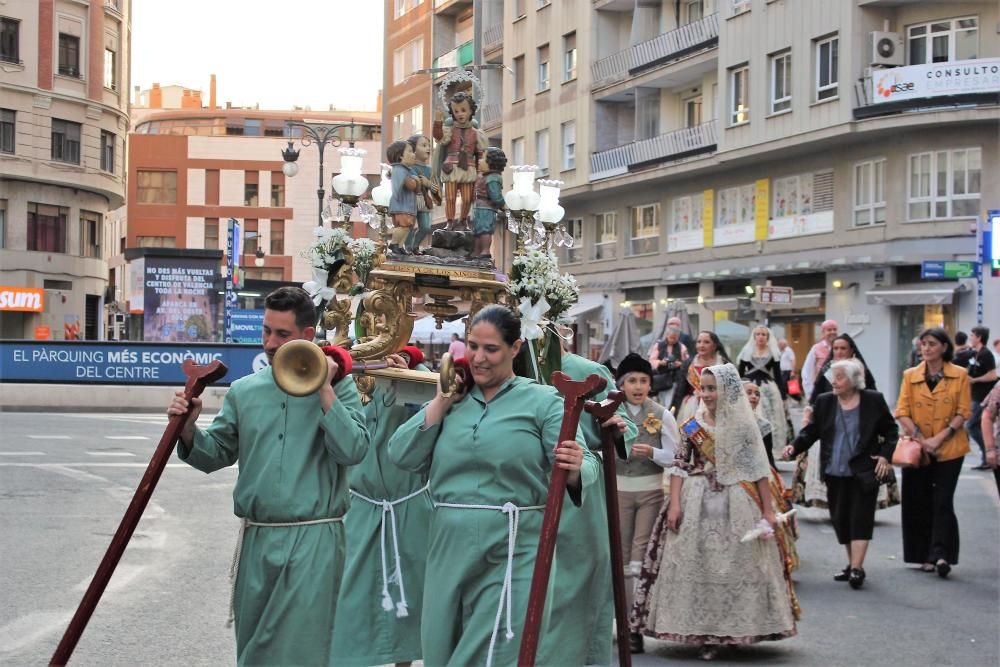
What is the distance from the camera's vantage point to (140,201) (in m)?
86.2

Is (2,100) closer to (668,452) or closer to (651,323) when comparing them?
(651,323)

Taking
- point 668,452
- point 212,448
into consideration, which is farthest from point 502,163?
point 212,448

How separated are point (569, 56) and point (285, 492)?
40346mm

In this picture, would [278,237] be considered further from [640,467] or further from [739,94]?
[640,467]

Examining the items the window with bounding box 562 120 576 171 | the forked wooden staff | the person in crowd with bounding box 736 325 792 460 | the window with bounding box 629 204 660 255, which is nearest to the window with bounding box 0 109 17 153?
the window with bounding box 562 120 576 171

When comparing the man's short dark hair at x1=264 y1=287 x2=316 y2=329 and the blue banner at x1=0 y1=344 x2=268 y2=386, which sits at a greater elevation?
the man's short dark hair at x1=264 y1=287 x2=316 y2=329

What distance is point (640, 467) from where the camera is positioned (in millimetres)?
8648

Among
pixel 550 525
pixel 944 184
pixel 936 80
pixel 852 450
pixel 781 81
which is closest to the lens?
pixel 550 525

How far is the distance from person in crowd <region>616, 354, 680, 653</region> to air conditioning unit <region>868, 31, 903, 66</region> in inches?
954

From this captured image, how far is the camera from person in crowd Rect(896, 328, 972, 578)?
10781 millimetres

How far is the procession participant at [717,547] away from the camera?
8.01 meters

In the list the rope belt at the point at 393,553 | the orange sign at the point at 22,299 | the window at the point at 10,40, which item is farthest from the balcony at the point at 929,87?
the window at the point at 10,40

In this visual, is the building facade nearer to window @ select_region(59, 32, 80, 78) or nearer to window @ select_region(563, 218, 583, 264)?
window @ select_region(59, 32, 80, 78)

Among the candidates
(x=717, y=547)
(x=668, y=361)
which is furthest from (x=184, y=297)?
(x=717, y=547)
